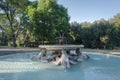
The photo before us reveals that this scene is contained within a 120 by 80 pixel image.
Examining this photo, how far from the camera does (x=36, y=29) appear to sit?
32.5 meters

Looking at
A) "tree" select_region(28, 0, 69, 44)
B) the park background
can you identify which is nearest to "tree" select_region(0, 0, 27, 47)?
the park background

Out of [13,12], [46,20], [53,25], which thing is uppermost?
[13,12]

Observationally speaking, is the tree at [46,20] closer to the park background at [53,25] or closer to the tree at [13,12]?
the park background at [53,25]

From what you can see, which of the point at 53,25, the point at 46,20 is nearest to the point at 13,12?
the point at 46,20

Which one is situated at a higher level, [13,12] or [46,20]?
[13,12]

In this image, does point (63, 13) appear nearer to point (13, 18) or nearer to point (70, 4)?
point (70, 4)

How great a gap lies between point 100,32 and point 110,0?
507 cm

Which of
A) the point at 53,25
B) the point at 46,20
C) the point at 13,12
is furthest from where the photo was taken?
the point at 13,12

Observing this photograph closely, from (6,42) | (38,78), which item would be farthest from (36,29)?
(38,78)

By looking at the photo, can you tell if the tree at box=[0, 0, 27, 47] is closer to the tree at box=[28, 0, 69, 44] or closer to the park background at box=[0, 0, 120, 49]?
the park background at box=[0, 0, 120, 49]

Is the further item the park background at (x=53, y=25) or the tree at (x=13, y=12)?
the tree at (x=13, y=12)

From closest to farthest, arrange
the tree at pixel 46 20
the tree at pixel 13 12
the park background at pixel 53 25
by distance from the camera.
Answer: the tree at pixel 46 20 → the park background at pixel 53 25 → the tree at pixel 13 12

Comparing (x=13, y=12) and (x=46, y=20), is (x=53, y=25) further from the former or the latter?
(x=13, y=12)

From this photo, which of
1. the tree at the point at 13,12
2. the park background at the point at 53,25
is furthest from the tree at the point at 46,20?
the tree at the point at 13,12
